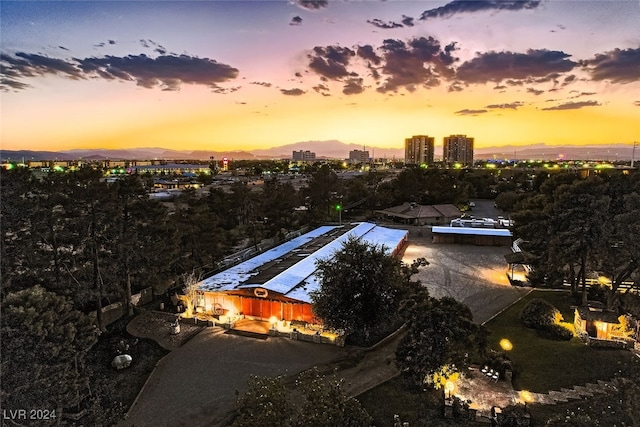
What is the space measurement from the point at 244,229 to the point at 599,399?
93.2 ft

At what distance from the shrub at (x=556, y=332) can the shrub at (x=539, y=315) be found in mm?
225

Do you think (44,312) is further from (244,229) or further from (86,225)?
(244,229)

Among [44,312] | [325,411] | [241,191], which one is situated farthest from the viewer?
[241,191]

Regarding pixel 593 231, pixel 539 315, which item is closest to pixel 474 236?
pixel 593 231

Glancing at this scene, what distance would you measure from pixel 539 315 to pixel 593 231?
16.9 ft

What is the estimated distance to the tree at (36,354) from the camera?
8641mm

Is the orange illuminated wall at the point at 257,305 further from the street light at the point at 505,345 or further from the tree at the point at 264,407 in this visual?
the tree at the point at 264,407

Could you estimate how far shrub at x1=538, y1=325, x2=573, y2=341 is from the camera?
18031 mm

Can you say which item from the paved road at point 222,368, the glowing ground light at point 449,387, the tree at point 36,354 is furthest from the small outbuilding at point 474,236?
the tree at point 36,354

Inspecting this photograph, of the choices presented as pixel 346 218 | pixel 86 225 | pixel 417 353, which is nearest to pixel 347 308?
pixel 417 353

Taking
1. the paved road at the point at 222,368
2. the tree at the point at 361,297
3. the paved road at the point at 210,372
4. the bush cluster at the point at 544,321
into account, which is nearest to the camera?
the paved road at the point at 210,372

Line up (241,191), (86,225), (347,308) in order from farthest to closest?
(241,191) < (86,225) < (347,308)

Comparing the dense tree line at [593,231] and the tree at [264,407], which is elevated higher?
the dense tree line at [593,231]

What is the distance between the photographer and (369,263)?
17.3m
